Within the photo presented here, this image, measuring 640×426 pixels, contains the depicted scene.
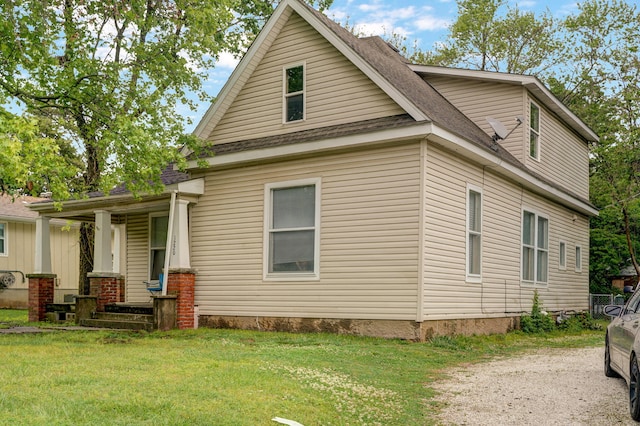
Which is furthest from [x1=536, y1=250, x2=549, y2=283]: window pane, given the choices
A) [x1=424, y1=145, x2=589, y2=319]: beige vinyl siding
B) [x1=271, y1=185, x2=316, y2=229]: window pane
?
[x1=271, y1=185, x2=316, y2=229]: window pane

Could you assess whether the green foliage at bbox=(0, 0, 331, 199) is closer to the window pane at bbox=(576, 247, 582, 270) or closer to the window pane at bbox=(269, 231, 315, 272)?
the window pane at bbox=(269, 231, 315, 272)

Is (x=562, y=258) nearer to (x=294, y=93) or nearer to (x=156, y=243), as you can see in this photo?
(x=294, y=93)

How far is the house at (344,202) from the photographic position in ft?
40.8

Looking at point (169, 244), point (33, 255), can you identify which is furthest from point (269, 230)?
point (33, 255)

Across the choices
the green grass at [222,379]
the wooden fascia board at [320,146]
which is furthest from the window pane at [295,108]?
the green grass at [222,379]

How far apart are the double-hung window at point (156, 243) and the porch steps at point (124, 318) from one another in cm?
202

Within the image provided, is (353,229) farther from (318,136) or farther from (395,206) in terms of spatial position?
(318,136)

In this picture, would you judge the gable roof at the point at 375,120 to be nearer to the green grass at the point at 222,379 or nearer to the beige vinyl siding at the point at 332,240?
the beige vinyl siding at the point at 332,240

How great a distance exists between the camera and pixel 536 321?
16.8 m

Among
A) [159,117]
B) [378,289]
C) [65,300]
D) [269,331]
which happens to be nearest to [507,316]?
[378,289]

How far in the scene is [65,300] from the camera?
28109 millimetres

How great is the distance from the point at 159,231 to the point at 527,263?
984cm

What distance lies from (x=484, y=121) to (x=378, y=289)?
7260 millimetres

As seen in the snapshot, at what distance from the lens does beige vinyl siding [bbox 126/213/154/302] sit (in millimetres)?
18203
